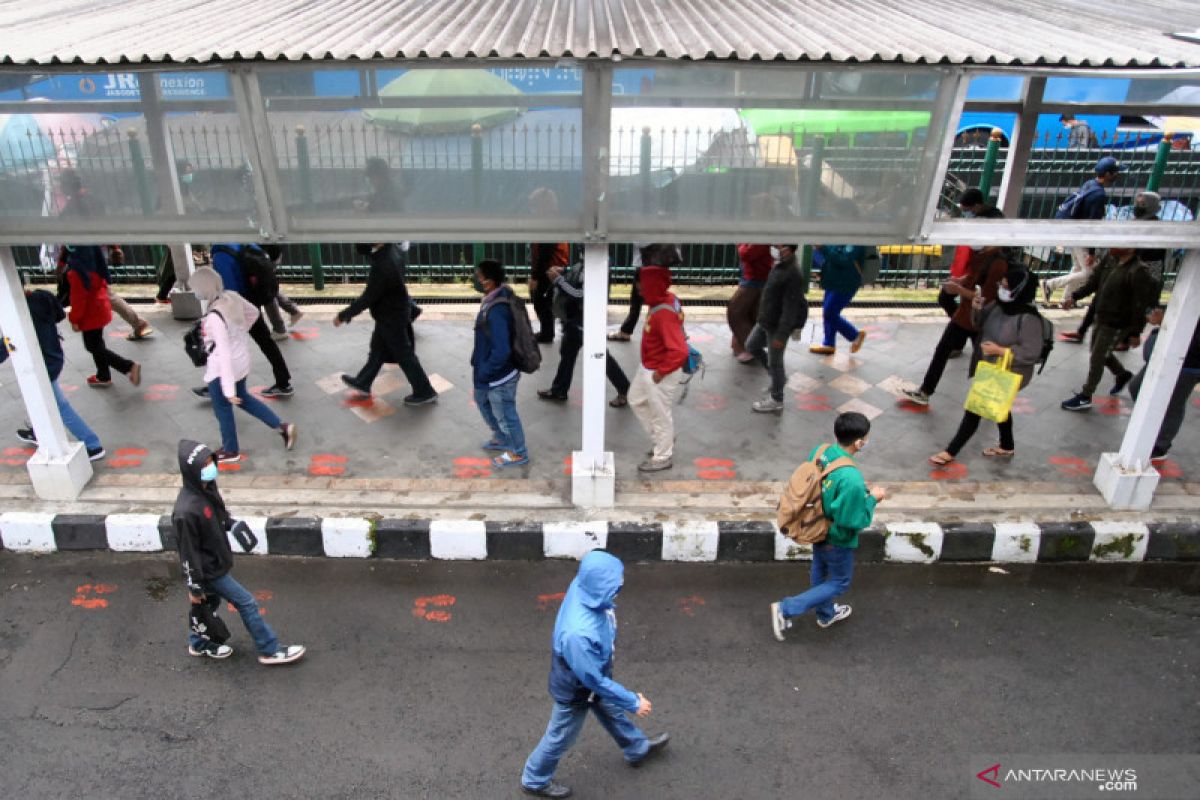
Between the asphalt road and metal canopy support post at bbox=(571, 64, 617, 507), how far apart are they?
0.64 metres

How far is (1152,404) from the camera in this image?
20.7ft

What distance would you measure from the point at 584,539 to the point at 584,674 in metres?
2.33

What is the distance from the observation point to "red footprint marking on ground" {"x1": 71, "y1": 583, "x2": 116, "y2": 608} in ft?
18.8

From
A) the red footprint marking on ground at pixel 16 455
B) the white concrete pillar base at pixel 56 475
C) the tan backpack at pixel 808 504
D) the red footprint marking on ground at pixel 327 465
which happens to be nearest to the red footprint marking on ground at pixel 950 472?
the tan backpack at pixel 808 504

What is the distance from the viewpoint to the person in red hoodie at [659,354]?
6348 mm

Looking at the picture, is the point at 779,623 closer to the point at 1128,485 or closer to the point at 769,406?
the point at 769,406

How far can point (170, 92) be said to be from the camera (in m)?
5.40

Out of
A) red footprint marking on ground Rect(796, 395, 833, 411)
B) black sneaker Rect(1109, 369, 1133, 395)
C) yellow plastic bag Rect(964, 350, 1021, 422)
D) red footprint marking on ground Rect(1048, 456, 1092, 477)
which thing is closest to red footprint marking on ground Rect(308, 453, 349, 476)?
red footprint marking on ground Rect(796, 395, 833, 411)

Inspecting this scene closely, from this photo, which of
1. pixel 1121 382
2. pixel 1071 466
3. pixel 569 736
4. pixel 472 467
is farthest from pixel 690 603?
pixel 1121 382

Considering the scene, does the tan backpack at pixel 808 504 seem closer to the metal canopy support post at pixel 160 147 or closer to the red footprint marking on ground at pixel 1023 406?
the red footprint marking on ground at pixel 1023 406

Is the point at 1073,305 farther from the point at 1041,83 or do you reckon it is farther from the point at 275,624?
the point at 275,624

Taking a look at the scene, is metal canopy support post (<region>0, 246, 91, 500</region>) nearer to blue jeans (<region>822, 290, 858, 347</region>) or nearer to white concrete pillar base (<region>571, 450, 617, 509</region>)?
white concrete pillar base (<region>571, 450, 617, 509</region>)

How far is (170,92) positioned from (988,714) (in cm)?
583

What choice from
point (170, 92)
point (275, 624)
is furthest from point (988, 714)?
point (170, 92)
